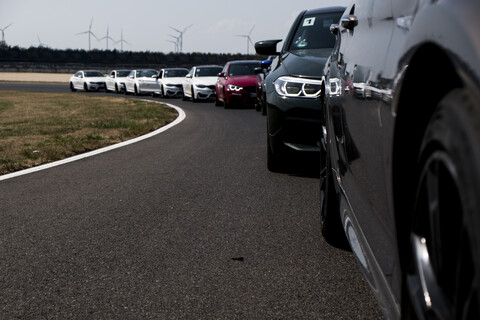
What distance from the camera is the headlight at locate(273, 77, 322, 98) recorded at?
6.67 metres

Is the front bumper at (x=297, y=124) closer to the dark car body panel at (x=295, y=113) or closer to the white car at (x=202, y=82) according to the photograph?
the dark car body panel at (x=295, y=113)

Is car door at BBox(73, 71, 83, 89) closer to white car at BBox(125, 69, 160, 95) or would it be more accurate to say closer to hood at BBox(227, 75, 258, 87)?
white car at BBox(125, 69, 160, 95)

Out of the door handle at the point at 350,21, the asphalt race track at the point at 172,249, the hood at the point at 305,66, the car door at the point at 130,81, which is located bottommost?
the car door at the point at 130,81

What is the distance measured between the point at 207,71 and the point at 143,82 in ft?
30.4

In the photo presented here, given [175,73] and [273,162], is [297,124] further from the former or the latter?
[175,73]

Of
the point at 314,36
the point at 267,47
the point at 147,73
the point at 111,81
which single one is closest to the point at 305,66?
the point at 314,36

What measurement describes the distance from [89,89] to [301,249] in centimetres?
4349

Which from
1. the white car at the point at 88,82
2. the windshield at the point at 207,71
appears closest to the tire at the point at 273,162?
the windshield at the point at 207,71

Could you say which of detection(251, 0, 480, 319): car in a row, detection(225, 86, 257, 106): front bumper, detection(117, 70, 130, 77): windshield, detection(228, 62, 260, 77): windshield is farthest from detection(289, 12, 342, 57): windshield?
detection(117, 70, 130, 77): windshield

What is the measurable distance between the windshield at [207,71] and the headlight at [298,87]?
21603 mm

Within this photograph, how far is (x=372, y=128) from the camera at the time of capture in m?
2.27

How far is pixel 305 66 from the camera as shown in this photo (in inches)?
276

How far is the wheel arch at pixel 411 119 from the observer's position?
168 centimetres

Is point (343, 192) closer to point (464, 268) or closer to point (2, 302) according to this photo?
point (2, 302)
